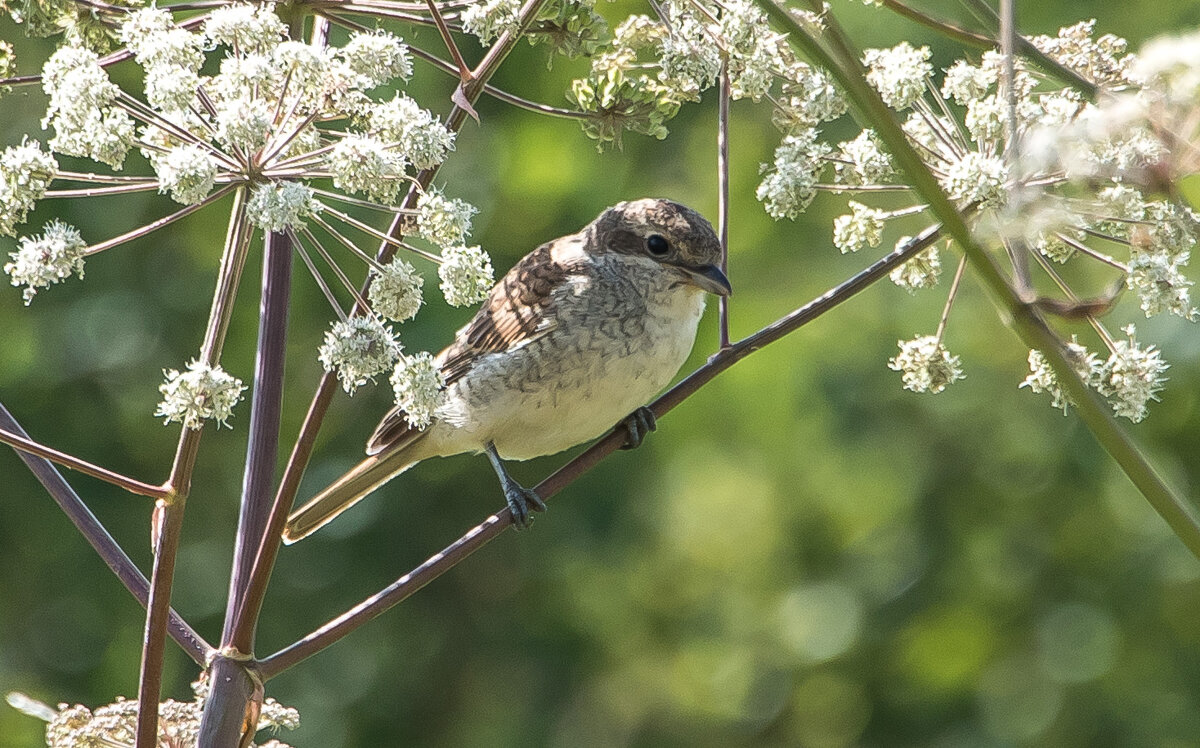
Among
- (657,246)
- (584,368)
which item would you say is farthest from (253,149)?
(657,246)

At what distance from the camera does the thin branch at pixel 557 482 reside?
83.7 inches

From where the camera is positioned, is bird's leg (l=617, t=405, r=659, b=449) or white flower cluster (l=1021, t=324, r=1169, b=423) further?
bird's leg (l=617, t=405, r=659, b=449)

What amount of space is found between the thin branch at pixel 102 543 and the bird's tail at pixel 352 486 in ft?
4.14

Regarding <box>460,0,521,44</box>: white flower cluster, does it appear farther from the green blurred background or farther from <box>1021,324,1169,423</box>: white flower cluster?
the green blurred background

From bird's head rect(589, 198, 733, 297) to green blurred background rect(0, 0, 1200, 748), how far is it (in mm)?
1844

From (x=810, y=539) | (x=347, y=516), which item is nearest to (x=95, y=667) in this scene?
(x=347, y=516)

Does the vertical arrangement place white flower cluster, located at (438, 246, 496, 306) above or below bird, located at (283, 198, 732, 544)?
below

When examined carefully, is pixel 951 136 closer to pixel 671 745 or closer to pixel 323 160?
pixel 323 160

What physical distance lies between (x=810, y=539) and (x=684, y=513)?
1.85 ft

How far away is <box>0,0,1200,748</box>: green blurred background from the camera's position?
5.72m

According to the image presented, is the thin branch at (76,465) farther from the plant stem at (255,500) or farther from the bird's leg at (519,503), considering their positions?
the bird's leg at (519,503)

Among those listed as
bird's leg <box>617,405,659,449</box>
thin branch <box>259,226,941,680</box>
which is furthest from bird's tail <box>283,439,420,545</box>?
thin branch <box>259,226,941,680</box>

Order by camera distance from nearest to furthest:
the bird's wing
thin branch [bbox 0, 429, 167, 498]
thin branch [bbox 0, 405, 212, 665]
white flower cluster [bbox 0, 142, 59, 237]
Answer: white flower cluster [bbox 0, 142, 59, 237], thin branch [bbox 0, 429, 167, 498], thin branch [bbox 0, 405, 212, 665], the bird's wing

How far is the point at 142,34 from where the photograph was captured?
76.0 inches
